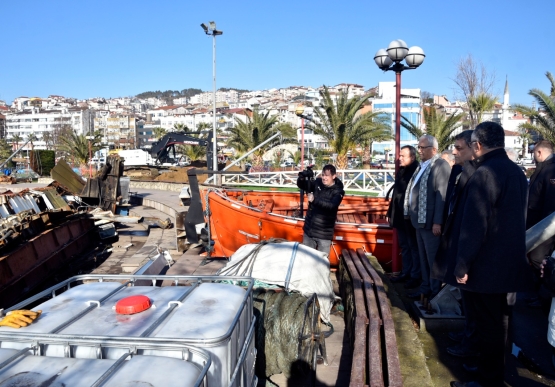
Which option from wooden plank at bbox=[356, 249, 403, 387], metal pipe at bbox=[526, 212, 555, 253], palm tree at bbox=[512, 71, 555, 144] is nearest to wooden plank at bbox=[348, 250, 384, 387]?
wooden plank at bbox=[356, 249, 403, 387]

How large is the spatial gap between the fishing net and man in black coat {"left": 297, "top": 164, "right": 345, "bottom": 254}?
6.20 ft

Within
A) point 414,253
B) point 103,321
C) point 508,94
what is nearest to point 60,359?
point 103,321

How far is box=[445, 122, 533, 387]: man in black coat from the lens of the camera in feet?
9.62

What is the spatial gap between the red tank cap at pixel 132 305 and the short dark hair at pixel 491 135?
8.24 ft

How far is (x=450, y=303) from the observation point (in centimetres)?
423

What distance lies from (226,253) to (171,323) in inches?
316

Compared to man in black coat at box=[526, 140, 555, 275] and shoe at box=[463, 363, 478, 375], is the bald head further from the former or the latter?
shoe at box=[463, 363, 478, 375]

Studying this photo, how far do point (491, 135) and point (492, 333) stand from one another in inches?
53.6

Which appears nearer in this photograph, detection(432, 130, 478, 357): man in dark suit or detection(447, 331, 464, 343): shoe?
detection(432, 130, 478, 357): man in dark suit

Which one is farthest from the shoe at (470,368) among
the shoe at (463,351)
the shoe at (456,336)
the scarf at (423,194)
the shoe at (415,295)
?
the scarf at (423,194)

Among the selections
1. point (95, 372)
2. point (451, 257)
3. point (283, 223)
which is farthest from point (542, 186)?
point (95, 372)

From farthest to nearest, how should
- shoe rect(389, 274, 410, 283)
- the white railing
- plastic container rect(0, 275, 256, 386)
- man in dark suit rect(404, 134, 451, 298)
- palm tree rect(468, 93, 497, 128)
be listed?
palm tree rect(468, 93, 497, 128) < the white railing < shoe rect(389, 274, 410, 283) < man in dark suit rect(404, 134, 451, 298) < plastic container rect(0, 275, 256, 386)

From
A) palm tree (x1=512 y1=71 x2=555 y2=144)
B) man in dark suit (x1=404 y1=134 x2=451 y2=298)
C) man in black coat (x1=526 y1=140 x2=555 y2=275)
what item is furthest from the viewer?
palm tree (x1=512 y1=71 x2=555 y2=144)

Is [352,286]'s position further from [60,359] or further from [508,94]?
[508,94]
